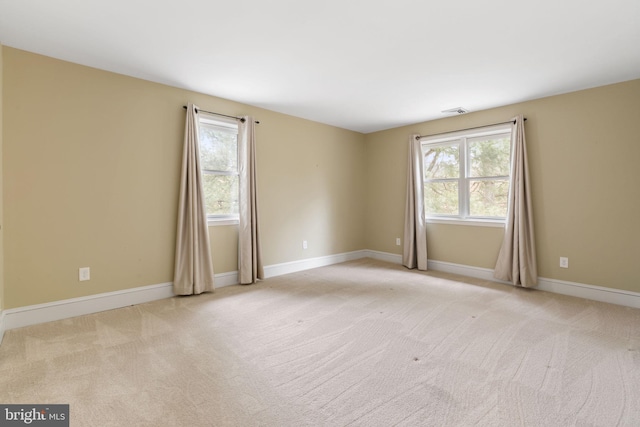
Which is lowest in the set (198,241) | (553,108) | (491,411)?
(491,411)

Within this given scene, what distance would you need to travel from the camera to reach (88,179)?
295 centimetres

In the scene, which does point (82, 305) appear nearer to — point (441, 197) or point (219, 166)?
point (219, 166)

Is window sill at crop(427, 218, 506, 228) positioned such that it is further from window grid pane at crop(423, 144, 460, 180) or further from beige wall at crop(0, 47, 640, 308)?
window grid pane at crop(423, 144, 460, 180)

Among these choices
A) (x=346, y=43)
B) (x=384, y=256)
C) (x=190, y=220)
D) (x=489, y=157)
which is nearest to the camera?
(x=346, y=43)

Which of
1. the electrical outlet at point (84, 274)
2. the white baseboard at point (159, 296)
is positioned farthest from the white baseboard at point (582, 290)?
the electrical outlet at point (84, 274)

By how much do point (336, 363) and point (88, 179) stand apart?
2961 millimetres

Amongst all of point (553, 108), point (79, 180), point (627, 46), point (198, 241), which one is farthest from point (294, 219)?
point (627, 46)

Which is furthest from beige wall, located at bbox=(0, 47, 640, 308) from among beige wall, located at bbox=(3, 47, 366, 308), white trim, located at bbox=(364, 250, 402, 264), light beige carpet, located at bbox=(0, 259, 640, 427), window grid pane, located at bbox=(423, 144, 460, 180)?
white trim, located at bbox=(364, 250, 402, 264)

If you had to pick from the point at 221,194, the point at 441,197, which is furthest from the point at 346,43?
the point at 441,197

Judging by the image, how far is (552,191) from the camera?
3.75m

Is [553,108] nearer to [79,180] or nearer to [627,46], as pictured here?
[627,46]

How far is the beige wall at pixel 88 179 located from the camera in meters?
2.62

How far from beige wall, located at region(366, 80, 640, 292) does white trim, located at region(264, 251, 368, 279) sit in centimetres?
221

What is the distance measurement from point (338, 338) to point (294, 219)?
2543mm
